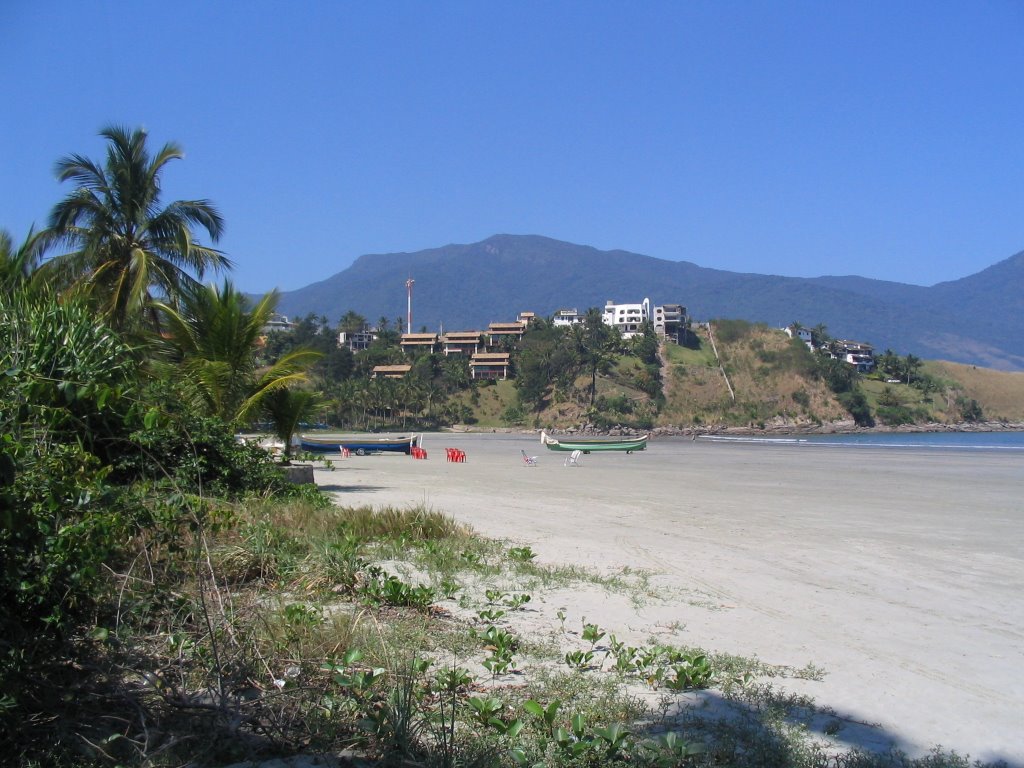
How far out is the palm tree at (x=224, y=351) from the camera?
14147 millimetres

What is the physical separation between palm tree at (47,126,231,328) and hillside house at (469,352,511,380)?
84.5m

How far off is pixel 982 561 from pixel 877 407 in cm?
9939

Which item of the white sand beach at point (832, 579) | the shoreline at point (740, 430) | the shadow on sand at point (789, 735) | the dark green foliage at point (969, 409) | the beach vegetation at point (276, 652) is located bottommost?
the shoreline at point (740, 430)

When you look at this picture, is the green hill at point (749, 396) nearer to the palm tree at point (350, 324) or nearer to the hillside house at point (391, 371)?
the hillside house at point (391, 371)

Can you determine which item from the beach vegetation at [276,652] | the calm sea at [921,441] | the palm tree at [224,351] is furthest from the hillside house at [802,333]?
the beach vegetation at [276,652]

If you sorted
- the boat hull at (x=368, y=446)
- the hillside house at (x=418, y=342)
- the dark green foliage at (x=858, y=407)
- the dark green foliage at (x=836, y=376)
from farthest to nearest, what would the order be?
the hillside house at (x=418, y=342)
the dark green foliage at (x=836, y=376)
the dark green foliage at (x=858, y=407)
the boat hull at (x=368, y=446)

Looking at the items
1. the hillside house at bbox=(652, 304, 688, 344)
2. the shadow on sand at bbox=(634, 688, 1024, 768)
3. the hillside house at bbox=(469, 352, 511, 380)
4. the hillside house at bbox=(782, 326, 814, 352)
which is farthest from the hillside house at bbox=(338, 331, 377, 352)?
the shadow on sand at bbox=(634, 688, 1024, 768)

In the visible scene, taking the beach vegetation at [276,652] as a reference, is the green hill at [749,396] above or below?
above

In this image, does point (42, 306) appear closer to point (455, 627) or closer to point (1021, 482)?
point (455, 627)

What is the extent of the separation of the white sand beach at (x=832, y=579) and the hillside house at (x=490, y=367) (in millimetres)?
85531

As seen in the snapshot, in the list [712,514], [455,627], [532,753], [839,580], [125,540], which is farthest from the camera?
[712,514]

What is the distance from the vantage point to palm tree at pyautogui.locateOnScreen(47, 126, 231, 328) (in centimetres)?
1795

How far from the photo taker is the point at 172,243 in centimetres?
1888

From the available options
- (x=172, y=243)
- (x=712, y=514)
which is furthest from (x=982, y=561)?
(x=172, y=243)
